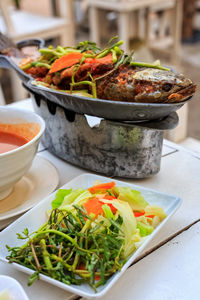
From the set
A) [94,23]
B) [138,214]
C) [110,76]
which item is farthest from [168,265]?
[94,23]

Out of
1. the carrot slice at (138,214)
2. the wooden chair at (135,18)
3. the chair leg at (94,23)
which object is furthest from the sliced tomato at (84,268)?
the chair leg at (94,23)

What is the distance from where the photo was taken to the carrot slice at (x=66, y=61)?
814 millimetres

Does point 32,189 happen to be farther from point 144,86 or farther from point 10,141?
point 144,86

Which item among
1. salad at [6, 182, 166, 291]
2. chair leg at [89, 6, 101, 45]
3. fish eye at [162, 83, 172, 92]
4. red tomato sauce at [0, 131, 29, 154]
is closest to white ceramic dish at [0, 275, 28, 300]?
salad at [6, 182, 166, 291]

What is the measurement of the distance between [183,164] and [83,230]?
0.39 metres

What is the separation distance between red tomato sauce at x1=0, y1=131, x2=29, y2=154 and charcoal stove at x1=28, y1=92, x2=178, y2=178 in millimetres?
111

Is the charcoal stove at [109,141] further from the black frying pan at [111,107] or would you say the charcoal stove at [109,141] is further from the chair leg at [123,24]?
the chair leg at [123,24]

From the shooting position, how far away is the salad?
52 cm

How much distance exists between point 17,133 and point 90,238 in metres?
0.34

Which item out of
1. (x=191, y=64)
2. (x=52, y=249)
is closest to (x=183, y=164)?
(x=52, y=249)

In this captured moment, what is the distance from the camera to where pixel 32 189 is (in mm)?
766

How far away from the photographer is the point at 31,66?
0.92m

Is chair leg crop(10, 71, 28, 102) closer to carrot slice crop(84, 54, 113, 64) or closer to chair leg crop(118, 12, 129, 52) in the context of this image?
chair leg crop(118, 12, 129, 52)

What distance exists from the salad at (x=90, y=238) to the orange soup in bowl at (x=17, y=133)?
188 mm
